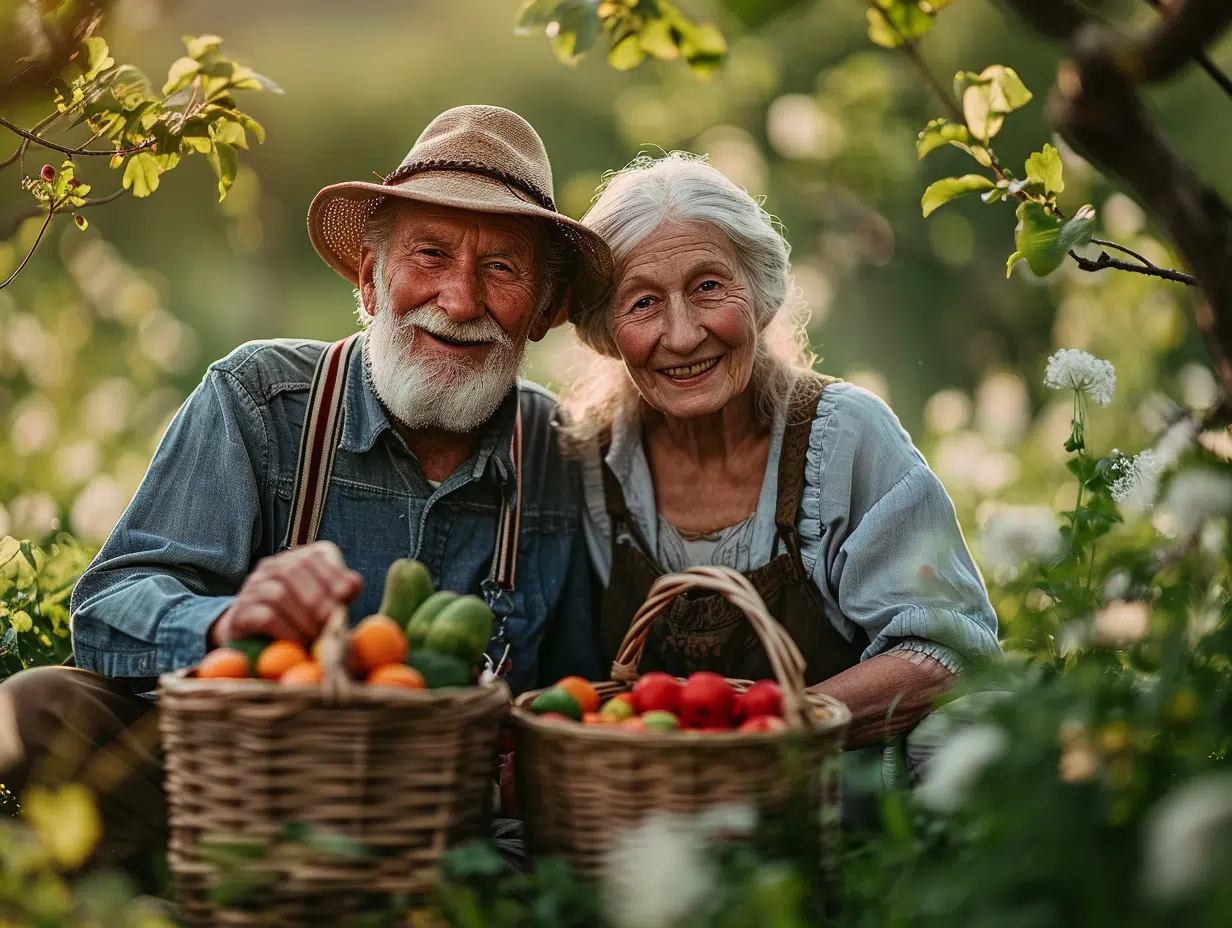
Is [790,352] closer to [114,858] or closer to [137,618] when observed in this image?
[137,618]

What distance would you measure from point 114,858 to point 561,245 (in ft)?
6.53

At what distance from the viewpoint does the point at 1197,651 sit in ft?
6.98

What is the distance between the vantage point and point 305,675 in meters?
2.19

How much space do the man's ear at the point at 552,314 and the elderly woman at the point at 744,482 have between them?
9 centimetres

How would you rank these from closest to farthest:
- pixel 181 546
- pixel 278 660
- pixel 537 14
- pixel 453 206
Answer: pixel 278 660, pixel 537 14, pixel 181 546, pixel 453 206

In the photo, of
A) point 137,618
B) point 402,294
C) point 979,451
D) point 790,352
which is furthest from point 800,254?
point 137,618

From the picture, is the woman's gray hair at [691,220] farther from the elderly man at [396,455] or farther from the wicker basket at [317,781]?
the wicker basket at [317,781]

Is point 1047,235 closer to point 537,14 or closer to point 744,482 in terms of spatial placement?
point 537,14

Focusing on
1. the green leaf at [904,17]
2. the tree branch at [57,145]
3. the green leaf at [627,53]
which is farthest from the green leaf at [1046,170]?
the tree branch at [57,145]

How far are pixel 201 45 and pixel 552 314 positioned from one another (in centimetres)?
127

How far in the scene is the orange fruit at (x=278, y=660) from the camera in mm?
2264

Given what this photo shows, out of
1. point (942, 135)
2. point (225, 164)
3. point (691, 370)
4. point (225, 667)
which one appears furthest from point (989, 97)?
point (225, 667)

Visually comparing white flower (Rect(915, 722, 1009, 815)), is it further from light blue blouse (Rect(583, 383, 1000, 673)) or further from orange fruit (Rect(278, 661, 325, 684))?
light blue blouse (Rect(583, 383, 1000, 673))

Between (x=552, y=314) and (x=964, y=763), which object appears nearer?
(x=964, y=763)
